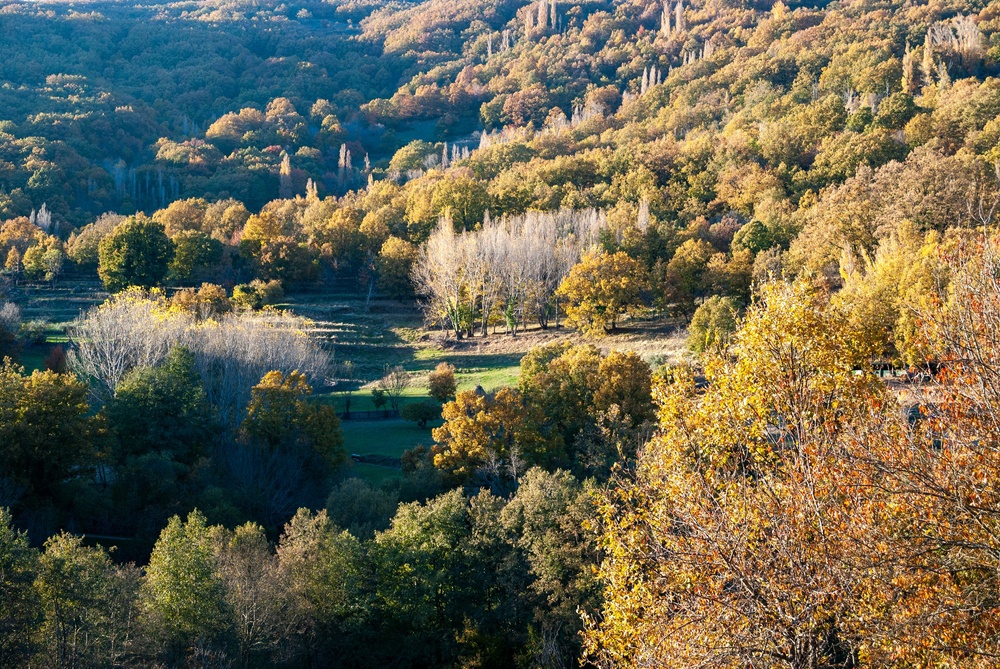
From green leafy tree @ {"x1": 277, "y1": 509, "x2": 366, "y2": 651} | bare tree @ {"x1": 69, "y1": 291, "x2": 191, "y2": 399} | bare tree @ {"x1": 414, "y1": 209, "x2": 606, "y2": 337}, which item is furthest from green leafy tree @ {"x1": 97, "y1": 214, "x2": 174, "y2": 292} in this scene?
green leafy tree @ {"x1": 277, "y1": 509, "x2": 366, "y2": 651}

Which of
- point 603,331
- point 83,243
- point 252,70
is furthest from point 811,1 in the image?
point 83,243

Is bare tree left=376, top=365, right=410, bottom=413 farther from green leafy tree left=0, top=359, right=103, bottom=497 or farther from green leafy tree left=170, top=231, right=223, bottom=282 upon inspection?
green leafy tree left=170, top=231, right=223, bottom=282

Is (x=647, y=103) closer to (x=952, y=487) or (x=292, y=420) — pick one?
(x=292, y=420)

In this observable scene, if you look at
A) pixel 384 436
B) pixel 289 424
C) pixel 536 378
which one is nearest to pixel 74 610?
pixel 289 424

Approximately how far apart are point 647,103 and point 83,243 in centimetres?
8126

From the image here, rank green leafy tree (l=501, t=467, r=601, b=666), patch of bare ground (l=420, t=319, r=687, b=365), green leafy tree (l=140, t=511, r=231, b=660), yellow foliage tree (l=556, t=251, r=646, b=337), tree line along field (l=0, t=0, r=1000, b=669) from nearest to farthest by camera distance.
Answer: tree line along field (l=0, t=0, r=1000, b=669), green leafy tree (l=140, t=511, r=231, b=660), green leafy tree (l=501, t=467, r=601, b=666), patch of bare ground (l=420, t=319, r=687, b=365), yellow foliage tree (l=556, t=251, r=646, b=337)

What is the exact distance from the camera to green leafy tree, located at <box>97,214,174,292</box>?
203 feet

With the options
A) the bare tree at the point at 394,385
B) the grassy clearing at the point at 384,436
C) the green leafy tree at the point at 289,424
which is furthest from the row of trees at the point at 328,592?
the bare tree at the point at 394,385

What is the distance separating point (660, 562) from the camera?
9.18m

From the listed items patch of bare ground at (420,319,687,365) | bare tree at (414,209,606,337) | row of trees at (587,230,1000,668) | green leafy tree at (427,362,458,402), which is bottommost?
green leafy tree at (427,362,458,402)

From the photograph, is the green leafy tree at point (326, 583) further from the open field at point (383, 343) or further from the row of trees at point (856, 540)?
the row of trees at point (856, 540)

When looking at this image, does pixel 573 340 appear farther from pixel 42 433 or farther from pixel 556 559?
pixel 42 433

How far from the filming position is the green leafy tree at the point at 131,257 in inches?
2440

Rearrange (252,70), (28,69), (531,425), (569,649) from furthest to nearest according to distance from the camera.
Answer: (252,70) < (28,69) < (531,425) < (569,649)
